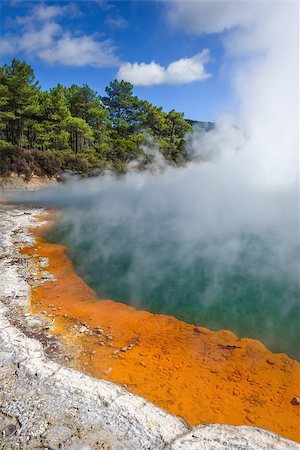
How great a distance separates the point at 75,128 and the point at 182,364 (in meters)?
29.0

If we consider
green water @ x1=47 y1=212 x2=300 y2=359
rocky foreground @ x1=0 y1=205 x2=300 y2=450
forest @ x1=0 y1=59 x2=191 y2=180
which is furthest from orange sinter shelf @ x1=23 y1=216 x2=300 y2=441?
forest @ x1=0 y1=59 x2=191 y2=180

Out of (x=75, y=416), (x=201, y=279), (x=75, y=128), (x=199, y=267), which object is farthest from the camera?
(x=75, y=128)

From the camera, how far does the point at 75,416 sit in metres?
3.90

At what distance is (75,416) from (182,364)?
1.98m

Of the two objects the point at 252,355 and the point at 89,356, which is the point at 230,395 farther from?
the point at 89,356

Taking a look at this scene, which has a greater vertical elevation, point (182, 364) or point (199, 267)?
point (199, 267)

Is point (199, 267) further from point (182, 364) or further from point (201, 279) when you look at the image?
point (182, 364)

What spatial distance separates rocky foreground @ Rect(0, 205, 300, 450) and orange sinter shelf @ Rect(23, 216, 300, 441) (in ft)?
1.10

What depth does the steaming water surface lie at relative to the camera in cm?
714

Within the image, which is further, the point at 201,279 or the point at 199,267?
the point at 199,267

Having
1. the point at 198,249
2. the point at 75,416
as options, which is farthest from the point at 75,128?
the point at 75,416

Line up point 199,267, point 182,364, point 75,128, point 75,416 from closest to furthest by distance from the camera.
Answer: point 75,416, point 182,364, point 199,267, point 75,128

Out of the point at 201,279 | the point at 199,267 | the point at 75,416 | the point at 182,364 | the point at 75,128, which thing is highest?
the point at 75,128

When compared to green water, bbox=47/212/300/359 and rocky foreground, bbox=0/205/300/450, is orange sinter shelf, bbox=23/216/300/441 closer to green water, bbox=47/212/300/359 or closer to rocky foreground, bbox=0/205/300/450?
rocky foreground, bbox=0/205/300/450
